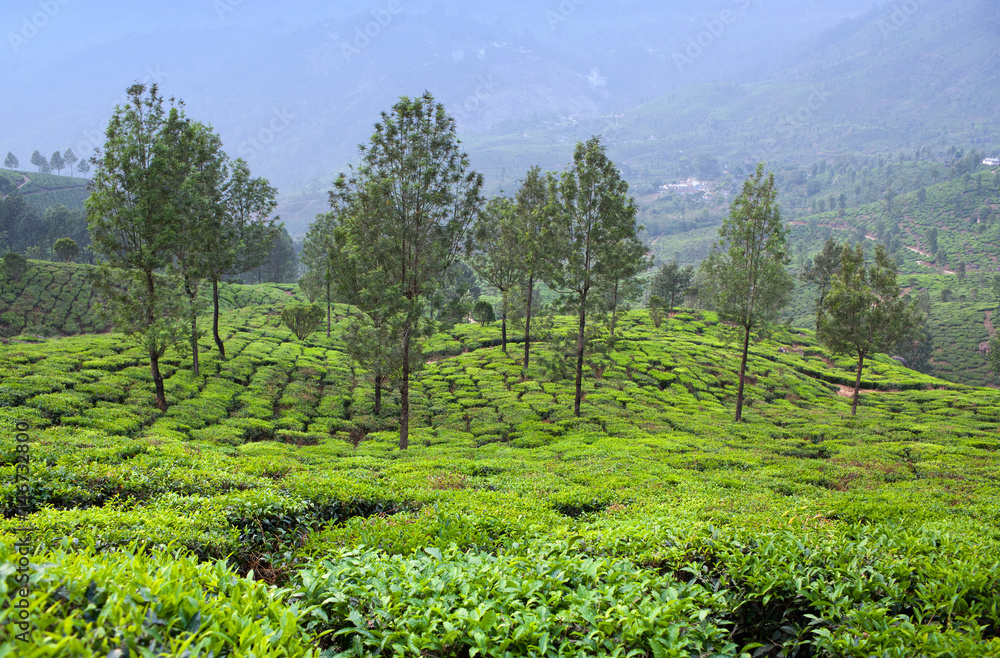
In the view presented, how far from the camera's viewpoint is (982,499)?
39.8ft

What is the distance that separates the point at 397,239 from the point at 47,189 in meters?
153

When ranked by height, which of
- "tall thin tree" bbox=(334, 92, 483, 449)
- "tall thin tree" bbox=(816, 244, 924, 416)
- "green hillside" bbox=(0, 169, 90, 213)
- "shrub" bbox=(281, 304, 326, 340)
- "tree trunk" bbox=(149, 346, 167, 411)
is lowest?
"tree trunk" bbox=(149, 346, 167, 411)

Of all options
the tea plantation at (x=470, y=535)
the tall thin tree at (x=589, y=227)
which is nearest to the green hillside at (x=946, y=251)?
the tall thin tree at (x=589, y=227)

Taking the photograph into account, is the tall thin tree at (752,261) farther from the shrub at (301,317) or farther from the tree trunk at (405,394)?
the shrub at (301,317)

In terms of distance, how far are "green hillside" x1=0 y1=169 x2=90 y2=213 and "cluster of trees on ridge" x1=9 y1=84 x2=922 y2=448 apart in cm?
12431

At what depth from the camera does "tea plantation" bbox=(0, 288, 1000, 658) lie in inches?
166

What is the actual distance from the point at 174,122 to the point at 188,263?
6.78 meters

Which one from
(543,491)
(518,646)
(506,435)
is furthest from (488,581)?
(506,435)

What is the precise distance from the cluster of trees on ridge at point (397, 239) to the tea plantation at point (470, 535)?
4361 millimetres

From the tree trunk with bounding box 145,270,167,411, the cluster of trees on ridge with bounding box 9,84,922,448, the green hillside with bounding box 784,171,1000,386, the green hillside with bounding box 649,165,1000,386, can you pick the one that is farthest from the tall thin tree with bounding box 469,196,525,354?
the green hillside with bounding box 784,171,1000,386

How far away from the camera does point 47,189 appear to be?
121 metres

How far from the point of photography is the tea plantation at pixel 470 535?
4223mm

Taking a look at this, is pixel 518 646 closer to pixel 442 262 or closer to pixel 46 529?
pixel 46 529

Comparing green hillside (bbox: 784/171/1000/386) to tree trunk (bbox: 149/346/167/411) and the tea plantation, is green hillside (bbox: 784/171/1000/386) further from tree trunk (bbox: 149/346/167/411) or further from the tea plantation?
tree trunk (bbox: 149/346/167/411)
